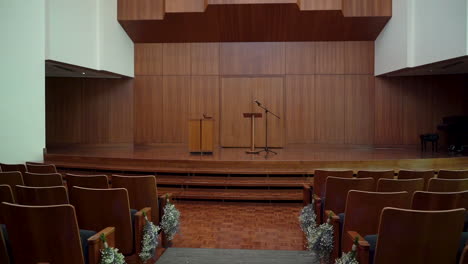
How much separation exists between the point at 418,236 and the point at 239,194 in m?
4.11

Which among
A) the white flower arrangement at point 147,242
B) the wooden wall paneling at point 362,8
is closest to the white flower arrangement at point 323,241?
the white flower arrangement at point 147,242

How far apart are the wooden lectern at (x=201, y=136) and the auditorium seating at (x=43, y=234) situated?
591 cm

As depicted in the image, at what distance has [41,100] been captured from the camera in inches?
291

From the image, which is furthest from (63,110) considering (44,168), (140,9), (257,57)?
(44,168)

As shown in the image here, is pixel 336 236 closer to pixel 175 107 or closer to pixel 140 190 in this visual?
pixel 140 190

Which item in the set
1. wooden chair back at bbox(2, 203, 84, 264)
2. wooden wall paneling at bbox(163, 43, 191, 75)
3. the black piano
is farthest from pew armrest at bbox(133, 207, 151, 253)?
wooden wall paneling at bbox(163, 43, 191, 75)

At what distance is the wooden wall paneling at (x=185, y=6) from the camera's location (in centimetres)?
959

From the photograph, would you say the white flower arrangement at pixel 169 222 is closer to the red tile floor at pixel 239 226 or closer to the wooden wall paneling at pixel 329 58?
the red tile floor at pixel 239 226

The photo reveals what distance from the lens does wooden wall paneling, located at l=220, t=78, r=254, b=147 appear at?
10.8 meters

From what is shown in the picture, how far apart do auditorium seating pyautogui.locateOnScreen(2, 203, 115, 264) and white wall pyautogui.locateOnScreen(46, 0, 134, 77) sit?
20.3 feet

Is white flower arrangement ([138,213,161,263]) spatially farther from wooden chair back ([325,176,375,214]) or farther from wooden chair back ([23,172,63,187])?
wooden chair back ([325,176,375,214])

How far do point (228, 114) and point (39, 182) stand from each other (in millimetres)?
7374

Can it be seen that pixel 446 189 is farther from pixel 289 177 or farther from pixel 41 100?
pixel 41 100

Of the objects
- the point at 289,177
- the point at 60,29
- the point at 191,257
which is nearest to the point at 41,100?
the point at 60,29
